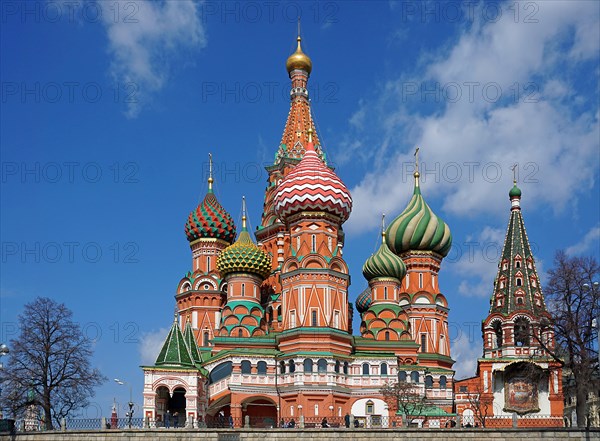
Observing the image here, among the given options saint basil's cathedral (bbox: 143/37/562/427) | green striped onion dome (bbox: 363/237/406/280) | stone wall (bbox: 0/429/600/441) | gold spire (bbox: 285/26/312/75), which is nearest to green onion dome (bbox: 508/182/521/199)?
saint basil's cathedral (bbox: 143/37/562/427)

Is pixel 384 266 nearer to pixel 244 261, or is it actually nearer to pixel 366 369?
pixel 366 369

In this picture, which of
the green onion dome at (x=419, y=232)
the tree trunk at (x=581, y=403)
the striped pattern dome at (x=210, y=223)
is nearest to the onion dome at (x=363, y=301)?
the green onion dome at (x=419, y=232)

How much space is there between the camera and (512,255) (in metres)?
55.3

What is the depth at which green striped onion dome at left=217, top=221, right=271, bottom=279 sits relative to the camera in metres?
54.4

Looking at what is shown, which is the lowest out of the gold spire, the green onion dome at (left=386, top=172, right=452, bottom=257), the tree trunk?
the tree trunk

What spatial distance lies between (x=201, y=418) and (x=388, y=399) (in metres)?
10.1

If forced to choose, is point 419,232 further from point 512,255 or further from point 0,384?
point 0,384

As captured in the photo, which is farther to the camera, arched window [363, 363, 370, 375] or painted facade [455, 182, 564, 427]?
painted facade [455, 182, 564, 427]

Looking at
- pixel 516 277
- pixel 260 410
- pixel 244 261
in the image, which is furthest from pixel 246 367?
pixel 516 277

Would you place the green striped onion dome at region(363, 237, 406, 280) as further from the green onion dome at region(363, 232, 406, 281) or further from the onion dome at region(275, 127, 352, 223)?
the onion dome at region(275, 127, 352, 223)

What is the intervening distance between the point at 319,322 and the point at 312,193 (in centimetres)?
759

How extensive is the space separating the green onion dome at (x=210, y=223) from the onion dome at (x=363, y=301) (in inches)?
392

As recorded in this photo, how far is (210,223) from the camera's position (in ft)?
199

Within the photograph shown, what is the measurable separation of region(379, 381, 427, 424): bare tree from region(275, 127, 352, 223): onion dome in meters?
10.8
